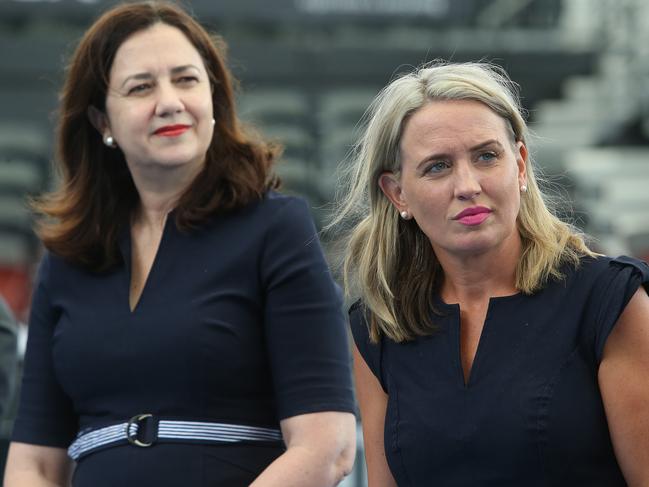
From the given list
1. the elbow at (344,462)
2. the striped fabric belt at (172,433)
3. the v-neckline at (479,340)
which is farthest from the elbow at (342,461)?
the v-neckline at (479,340)

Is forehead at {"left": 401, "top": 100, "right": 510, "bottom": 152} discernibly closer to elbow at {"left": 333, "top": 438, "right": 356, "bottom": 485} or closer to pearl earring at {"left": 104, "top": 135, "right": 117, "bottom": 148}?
elbow at {"left": 333, "top": 438, "right": 356, "bottom": 485}

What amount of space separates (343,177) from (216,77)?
0.39 meters

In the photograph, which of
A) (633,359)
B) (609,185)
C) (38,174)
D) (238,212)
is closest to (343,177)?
(238,212)

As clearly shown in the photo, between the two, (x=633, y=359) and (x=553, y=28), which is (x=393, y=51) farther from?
(x=633, y=359)

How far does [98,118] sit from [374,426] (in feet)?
3.24

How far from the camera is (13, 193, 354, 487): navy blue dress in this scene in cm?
252

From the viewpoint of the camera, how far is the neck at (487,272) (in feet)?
7.39

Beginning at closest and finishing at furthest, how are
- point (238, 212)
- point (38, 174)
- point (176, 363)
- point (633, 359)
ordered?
point (633, 359)
point (176, 363)
point (238, 212)
point (38, 174)

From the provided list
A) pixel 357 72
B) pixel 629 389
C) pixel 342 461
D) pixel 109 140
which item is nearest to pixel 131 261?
pixel 109 140

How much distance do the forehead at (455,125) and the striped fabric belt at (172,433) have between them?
2.23 ft

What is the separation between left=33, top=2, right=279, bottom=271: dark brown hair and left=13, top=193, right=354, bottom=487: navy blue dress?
65 mm

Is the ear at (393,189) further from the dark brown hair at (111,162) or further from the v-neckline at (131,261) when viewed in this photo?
the v-neckline at (131,261)

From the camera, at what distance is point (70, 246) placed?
2799 millimetres

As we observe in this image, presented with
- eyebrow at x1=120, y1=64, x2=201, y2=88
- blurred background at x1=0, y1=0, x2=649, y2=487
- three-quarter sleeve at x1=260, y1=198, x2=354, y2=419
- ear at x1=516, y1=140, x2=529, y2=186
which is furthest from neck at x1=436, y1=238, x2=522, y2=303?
blurred background at x1=0, y1=0, x2=649, y2=487
